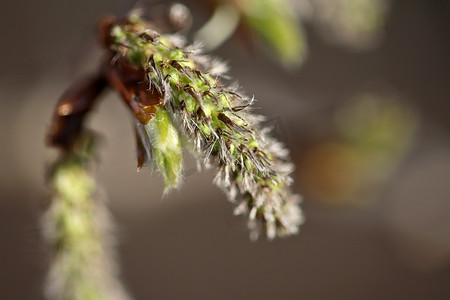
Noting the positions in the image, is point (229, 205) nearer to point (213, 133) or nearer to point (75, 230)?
point (75, 230)

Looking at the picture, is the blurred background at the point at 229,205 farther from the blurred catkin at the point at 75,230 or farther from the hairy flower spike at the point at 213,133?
the hairy flower spike at the point at 213,133

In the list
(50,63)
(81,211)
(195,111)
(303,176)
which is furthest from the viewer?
(50,63)

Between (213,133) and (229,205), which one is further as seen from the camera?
(229,205)

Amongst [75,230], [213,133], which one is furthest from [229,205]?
[213,133]

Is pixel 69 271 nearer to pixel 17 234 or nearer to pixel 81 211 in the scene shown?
pixel 81 211

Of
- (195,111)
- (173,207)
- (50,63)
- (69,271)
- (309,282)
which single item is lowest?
(309,282)

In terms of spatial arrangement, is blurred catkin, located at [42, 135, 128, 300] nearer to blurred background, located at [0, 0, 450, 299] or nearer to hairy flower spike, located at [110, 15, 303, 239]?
hairy flower spike, located at [110, 15, 303, 239]

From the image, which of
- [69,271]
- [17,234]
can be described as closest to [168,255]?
[17,234]
